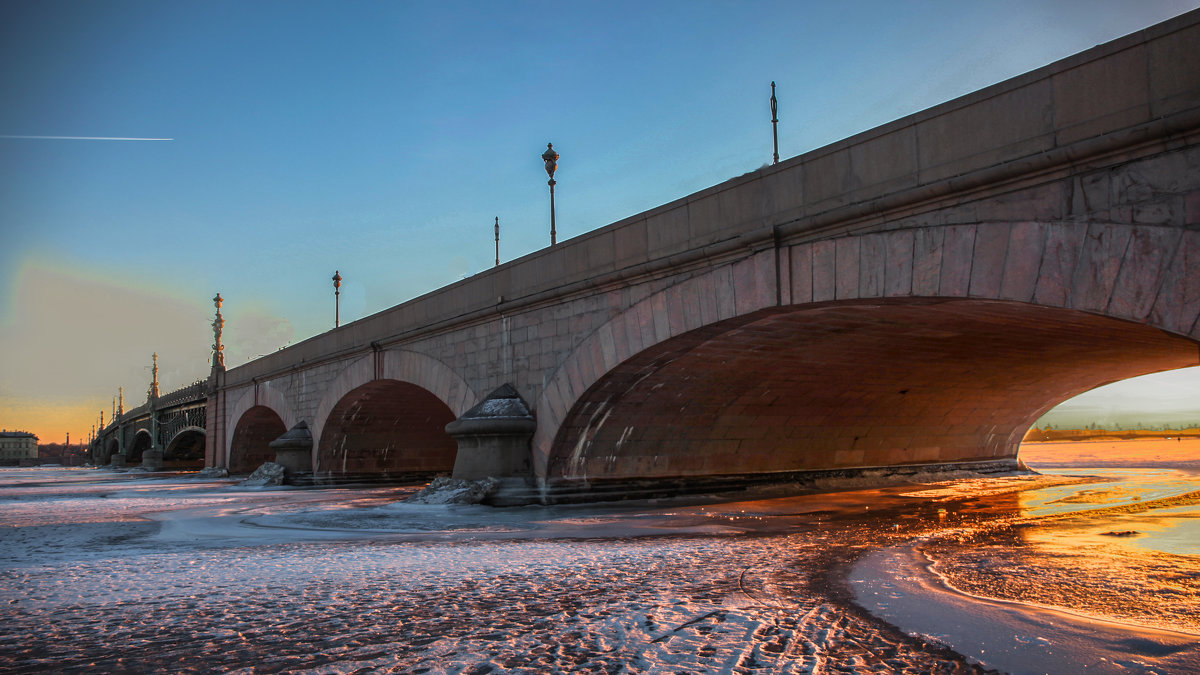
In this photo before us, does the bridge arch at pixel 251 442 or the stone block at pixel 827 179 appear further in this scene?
the bridge arch at pixel 251 442

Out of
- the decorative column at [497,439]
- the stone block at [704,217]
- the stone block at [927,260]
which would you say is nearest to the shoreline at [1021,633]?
the stone block at [927,260]

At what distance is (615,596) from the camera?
5637 millimetres

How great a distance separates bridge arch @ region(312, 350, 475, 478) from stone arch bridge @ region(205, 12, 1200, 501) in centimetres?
11

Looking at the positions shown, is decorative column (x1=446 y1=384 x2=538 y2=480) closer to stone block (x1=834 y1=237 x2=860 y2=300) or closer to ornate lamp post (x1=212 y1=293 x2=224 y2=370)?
stone block (x1=834 y1=237 x2=860 y2=300)

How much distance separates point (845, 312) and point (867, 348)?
10.2ft

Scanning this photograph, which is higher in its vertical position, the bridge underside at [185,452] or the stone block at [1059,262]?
the stone block at [1059,262]

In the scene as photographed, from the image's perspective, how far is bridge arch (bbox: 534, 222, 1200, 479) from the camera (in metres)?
7.18

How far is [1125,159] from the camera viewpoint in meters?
6.93

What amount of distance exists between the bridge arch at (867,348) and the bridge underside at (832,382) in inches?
1.9

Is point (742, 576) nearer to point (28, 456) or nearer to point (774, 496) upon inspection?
point (774, 496)

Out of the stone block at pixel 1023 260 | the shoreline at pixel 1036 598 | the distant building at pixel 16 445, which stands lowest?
the distant building at pixel 16 445

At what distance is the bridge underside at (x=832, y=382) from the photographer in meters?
11.6

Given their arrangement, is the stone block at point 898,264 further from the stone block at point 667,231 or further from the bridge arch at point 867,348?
the stone block at point 667,231

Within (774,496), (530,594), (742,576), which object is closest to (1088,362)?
(774,496)
